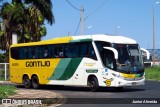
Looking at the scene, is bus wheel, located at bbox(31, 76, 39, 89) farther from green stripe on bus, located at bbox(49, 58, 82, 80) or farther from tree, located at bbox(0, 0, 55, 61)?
tree, located at bbox(0, 0, 55, 61)

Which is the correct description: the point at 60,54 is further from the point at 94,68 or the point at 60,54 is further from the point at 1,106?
the point at 1,106

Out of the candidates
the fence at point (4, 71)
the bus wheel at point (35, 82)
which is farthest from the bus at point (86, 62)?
the fence at point (4, 71)

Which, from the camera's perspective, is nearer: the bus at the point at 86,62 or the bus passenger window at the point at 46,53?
the bus at the point at 86,62

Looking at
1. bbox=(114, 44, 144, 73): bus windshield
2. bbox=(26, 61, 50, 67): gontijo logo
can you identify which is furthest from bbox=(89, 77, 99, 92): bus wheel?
bbox=(26, 61, 50, 67): gontijo logo

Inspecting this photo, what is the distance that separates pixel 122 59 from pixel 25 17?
17.2 meters

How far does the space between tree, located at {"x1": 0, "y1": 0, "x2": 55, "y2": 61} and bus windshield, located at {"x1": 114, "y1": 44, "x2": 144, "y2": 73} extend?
50.0ft

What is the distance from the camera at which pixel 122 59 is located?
76.4 ft

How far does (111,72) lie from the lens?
23.2m

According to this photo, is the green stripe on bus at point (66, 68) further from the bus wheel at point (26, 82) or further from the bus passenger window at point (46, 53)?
the bus wheel at point (26, 82)

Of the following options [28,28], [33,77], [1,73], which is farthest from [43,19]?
[33,77]

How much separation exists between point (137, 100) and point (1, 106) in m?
5.91

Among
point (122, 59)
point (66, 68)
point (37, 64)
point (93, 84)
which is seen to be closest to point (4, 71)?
point (37, 64)

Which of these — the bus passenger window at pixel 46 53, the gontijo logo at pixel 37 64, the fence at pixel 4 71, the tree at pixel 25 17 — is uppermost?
the tree at pixel 25 17

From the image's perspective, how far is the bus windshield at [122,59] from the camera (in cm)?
2316
